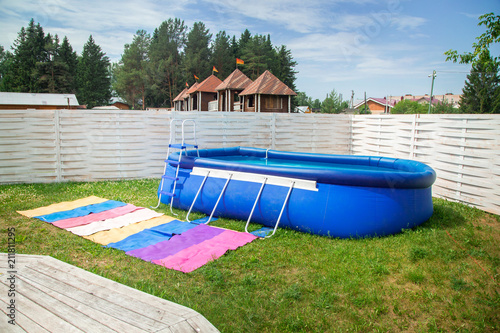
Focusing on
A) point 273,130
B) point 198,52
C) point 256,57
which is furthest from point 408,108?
point 273,130

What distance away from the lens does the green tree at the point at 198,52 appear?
46.4 meters

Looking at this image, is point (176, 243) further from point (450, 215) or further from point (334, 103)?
point (334, 103)

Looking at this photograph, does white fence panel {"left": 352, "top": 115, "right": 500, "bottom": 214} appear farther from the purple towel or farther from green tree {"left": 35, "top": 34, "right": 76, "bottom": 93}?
green tree {"left": 35, "top": 34, "right": 76, "bottom": 93}

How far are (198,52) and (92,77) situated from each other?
21464mm

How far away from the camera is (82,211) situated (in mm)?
5719

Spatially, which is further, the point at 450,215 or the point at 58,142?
the point at 58,142

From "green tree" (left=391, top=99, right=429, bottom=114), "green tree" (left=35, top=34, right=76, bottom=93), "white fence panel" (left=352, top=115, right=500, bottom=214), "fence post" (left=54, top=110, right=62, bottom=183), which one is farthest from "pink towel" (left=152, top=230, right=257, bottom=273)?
"green tree" (left=391, top=99, right=429, bottom=114)

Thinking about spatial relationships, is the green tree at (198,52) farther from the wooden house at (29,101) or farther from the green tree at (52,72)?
the wooden house at (29,101)

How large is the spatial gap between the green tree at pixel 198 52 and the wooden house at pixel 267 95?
24393 mm

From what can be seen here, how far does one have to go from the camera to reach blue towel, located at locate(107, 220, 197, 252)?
4.22m

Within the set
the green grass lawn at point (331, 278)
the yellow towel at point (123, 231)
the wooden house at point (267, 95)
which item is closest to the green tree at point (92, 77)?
the wooden house at point (267, 95)

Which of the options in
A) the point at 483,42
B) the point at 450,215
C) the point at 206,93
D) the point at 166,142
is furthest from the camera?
the point at 206,93

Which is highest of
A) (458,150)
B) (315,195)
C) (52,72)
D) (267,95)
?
(52,72)

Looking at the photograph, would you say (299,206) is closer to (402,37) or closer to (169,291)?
(169,291)
